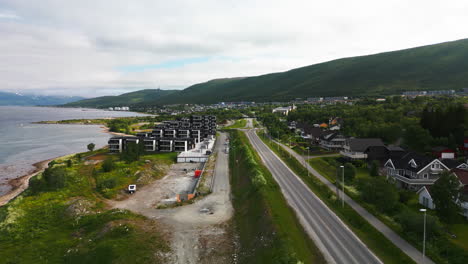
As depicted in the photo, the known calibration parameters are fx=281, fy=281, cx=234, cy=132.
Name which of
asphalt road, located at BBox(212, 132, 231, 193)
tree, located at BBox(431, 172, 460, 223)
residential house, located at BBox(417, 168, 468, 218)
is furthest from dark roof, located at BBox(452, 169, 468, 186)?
asphalt road, located at BBox(212, 132, 231, 193)

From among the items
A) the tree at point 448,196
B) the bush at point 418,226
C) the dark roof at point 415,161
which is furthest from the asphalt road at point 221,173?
the tree at point 448,196

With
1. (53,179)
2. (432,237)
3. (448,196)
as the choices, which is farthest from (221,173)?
(432,237)

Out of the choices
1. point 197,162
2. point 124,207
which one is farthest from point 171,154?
point 124,207

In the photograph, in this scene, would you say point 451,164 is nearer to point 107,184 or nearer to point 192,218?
point 192,218

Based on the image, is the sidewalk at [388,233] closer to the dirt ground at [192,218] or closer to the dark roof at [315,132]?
the dirt ground at [192,218]

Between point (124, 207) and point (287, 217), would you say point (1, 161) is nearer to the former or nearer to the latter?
point (124, 207)

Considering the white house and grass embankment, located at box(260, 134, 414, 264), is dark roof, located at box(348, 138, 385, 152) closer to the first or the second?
grass embankment, located at box(260, 134, 414, 264)
